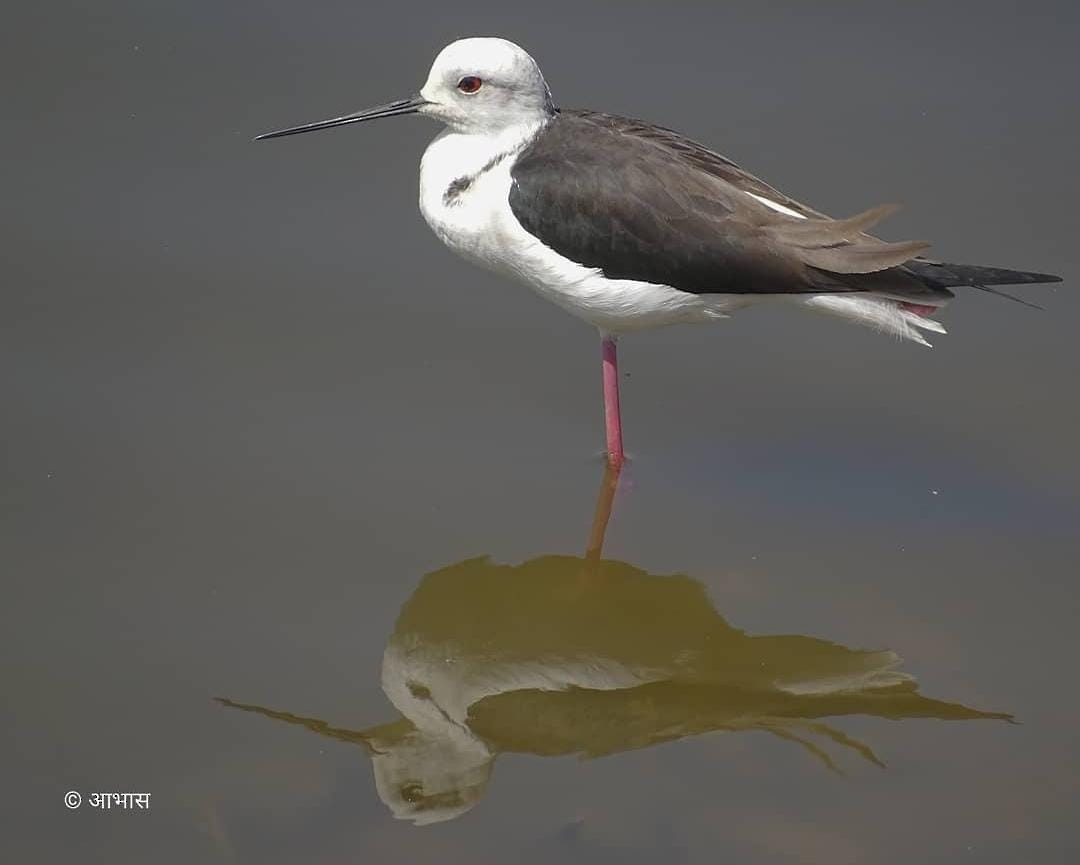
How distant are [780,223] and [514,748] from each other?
7.60 feet

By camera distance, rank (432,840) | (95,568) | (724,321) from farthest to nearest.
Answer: (724,321) < (95,568) < (432,840)

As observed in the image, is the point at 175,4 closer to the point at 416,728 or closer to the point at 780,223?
the point at 780,223

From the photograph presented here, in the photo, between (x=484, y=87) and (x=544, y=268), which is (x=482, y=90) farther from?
(x=544, y=268)

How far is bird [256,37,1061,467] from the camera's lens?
633cm

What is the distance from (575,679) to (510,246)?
70.8 inches

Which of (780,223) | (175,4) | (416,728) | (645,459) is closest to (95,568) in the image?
(416,728)

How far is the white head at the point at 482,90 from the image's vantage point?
6.63 meters

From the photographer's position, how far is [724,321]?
7.53m

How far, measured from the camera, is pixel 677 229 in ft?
20.9

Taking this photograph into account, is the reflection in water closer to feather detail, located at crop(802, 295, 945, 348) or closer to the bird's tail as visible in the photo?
feather detail, located at crop(802, 295, 945, 348)

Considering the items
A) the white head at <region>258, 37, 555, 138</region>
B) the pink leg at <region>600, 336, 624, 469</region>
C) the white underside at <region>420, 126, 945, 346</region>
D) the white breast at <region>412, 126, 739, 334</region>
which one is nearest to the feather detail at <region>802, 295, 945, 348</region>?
the white underside at <region>420, 126, 945, 346</region>

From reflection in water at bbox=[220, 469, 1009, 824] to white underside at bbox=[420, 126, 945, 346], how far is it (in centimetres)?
103

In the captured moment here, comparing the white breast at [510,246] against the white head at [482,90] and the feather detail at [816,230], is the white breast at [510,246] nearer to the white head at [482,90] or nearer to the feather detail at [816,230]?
the white head at [482,90]

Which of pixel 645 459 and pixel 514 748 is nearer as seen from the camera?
pixel 514 748
